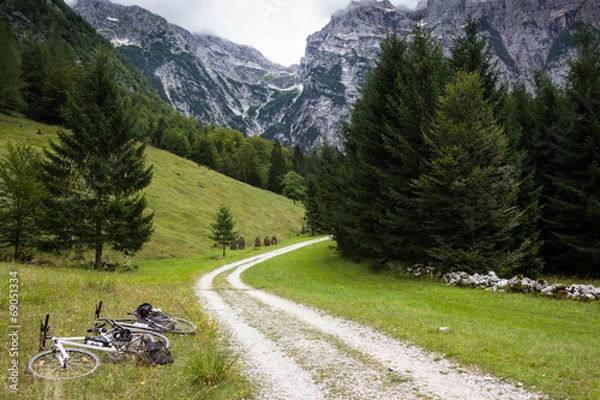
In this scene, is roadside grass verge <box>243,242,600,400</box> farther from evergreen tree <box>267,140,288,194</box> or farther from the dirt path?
evergreen tree <box>267,140,288,194</box>

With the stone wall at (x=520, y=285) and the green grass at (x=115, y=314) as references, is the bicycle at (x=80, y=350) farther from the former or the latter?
the stone wall at (x=520, y=285)

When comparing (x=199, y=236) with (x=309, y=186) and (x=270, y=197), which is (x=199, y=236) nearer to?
(x=309, y=186)

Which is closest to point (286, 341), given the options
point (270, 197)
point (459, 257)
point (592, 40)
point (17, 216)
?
point (459, 257)

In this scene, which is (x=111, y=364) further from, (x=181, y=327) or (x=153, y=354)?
(x=181, y=327)

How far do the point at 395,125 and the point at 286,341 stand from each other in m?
19.9

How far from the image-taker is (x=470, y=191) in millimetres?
18219

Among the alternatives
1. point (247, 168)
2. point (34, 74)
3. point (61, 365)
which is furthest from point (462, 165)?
point (247, 168)

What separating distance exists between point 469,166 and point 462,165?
480 mm

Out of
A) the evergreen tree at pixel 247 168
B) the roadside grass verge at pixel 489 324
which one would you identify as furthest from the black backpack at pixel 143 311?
the evergreen tree at pixel 247 168

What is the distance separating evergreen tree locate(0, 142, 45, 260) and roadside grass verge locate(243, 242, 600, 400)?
1875cm

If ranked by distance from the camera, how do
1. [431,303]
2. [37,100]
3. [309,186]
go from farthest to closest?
[37,100] < [309,186] < [431,303]

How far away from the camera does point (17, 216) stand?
24.5m

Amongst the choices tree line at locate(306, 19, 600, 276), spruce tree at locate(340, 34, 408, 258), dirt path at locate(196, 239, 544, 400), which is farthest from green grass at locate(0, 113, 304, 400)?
tree line at locate(306, 19, 600, 276)

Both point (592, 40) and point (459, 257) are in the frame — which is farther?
point (592, 40)
